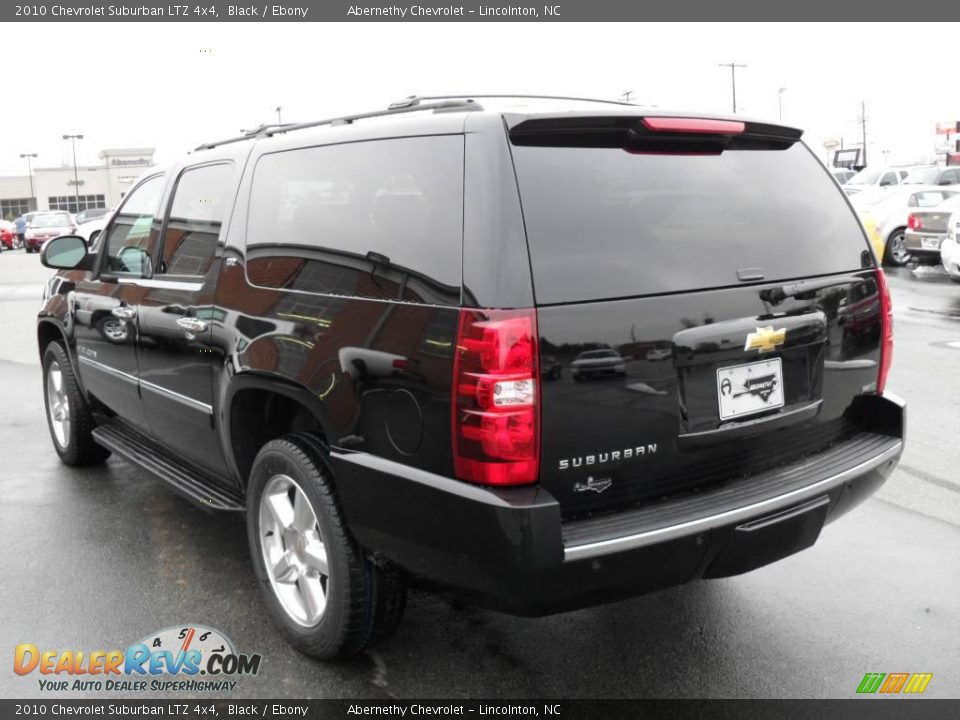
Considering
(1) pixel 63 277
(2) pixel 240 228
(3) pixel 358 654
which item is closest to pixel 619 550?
(3) pixel 358 654

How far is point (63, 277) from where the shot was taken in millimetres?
5527

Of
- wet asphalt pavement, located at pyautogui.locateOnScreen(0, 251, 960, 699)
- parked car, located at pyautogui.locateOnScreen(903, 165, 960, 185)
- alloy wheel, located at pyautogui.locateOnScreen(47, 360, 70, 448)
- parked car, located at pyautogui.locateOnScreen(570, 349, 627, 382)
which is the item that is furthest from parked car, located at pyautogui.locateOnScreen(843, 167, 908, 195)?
parked car, located at pyautogui.locateOnScreen(570, 349, 627, 382)

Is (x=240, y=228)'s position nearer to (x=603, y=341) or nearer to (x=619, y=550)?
(x=603, y=341)

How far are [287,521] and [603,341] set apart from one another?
1471mm

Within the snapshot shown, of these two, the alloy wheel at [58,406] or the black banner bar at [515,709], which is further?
the alloy wheel at [58,406]

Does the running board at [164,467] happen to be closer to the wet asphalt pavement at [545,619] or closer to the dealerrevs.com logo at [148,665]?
the wet asphalt pavement at [545,619]

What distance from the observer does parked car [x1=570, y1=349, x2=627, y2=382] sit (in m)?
2.57

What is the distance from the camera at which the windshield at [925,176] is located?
2422cm

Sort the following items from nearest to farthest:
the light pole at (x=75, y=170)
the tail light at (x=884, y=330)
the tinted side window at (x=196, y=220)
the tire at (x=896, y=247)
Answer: the tail light at (x=884, y=330) < the tinted side window at (x=196, y=220) < the tire at (x=896, y=247) < the light pole at (x=75, y=170)

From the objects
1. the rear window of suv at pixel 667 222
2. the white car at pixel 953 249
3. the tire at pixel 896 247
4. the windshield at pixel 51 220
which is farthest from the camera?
the windshield at pixel 51 220

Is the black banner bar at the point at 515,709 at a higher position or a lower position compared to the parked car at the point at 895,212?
lower

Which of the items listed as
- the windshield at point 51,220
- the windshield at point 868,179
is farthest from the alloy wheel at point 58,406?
the windshield at point 51,220

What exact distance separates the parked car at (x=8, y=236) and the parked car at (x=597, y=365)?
4459 centimetres

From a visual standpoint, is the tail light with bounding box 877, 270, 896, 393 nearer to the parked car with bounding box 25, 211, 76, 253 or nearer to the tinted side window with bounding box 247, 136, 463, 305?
Result: the tinted side window with bounding box 247, 136, 463, 305
